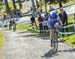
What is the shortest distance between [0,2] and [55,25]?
275 ft

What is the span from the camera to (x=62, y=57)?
50.1 feet

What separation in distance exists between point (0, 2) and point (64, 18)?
250 feet

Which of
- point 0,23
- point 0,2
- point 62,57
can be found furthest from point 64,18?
point 0,2

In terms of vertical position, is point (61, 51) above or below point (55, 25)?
below

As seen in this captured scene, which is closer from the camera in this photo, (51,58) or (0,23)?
(51,58)

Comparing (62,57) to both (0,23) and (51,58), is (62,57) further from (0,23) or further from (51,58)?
(0,23)

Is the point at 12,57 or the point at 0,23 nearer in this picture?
the point at 12,57

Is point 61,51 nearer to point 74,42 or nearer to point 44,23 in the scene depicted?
point 74,42

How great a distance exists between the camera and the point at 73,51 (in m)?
16.7

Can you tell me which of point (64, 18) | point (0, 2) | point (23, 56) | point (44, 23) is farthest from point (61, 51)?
point (0, 2)

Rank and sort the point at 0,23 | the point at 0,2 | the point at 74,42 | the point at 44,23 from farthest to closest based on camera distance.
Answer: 1. the point at 0,2
2. the point at 0,23
3. the point at 44,23
4. the point at 74,42

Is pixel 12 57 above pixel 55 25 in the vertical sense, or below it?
below

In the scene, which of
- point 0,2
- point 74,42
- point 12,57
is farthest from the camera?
Result: point 0,2

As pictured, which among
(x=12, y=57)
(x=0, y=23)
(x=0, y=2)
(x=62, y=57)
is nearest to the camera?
(x=62, y=57)
